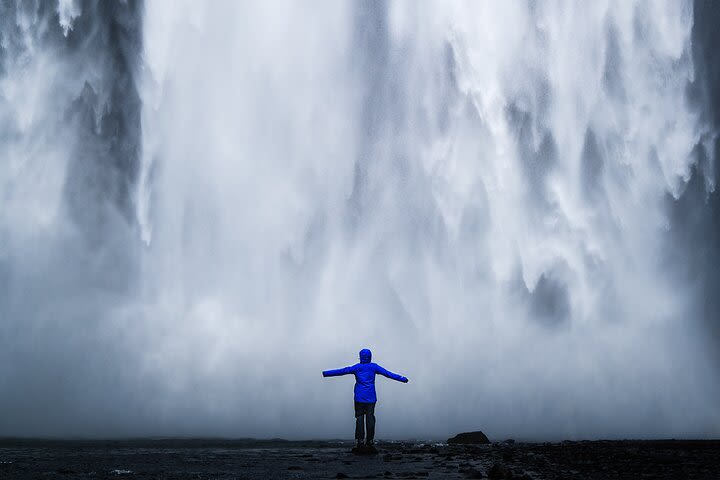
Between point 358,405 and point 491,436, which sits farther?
point 491,436

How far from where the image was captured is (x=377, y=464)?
17688 mm

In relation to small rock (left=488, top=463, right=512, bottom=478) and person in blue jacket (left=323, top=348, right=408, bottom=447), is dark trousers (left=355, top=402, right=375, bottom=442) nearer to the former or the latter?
person in blue jacket (left=323, top=348, right=408, bottom=447)

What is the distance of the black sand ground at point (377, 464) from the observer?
14414 millimetres

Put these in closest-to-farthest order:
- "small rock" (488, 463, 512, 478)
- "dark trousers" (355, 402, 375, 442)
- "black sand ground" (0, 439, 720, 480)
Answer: "small rock" (488, 463, 512, 478)
"black sand ground" (0, 439, 720, 480)
"dark trousers" (355, 402, 375, 442)

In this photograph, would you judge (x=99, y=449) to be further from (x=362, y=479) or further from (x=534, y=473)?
(x=534, y=473)

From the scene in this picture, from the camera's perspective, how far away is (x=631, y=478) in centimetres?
1328

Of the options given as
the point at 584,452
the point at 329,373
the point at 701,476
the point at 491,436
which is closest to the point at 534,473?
the point at 701,476

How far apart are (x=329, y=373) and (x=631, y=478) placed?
11697mm

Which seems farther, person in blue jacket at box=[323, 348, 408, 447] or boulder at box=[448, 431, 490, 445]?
boulder at box=[448, 431, 490, 445]

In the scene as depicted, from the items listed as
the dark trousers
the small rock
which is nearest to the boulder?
the dark trousers

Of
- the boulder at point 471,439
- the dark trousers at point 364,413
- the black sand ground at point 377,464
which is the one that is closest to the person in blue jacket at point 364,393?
the dark trousers at point 364,413

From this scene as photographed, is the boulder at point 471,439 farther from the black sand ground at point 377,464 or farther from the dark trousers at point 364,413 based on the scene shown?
the dark trousers at point 364,413

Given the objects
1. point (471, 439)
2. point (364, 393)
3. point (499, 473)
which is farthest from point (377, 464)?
point (471, 439)

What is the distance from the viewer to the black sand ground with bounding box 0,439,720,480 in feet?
A: 47.3
